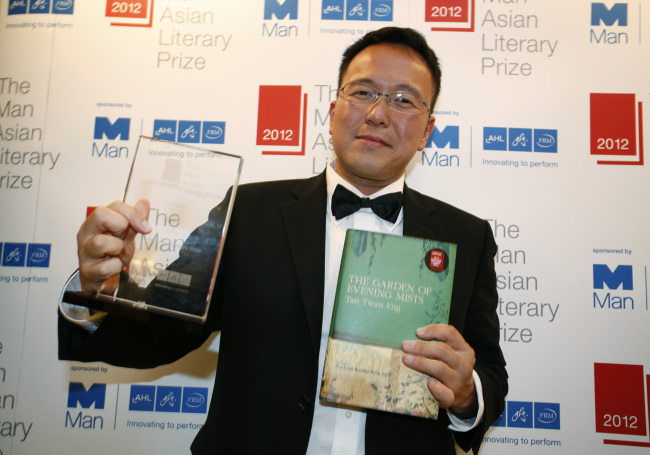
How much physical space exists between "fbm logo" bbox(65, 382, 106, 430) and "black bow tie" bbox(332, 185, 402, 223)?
1.63 m

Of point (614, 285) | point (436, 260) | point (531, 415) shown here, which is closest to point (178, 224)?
point (436, 260)

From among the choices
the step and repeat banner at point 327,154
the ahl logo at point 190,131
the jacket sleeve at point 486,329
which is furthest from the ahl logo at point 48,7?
the jacket sleeve at point 486,329

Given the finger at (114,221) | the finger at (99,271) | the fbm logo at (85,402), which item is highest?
the finger at (114,221)

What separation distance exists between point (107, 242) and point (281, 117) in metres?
1.39

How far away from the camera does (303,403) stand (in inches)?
59.6

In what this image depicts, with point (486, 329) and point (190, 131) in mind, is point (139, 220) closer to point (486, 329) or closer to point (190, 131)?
point (190, 131)

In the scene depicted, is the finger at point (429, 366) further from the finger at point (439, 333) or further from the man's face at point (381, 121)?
the man's face at point (381, 121)

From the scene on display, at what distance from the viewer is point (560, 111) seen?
96.2 inches

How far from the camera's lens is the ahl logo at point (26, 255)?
95.7 inches

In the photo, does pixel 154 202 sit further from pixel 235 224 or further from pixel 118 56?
pixel 118 56

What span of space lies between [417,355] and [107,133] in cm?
210

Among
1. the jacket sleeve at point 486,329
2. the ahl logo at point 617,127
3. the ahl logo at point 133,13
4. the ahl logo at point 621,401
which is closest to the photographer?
the jacket sleeve at point 486,329

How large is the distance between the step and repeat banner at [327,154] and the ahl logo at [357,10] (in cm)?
1

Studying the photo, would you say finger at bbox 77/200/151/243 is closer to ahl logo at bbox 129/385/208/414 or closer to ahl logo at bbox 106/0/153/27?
ahl logo at bbox 129/385/208/414
